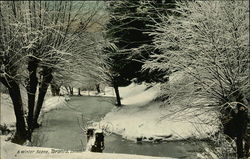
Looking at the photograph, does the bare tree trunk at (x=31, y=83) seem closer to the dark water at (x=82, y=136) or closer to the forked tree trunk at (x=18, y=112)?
the forked tree trunk at (x=18, y=112)

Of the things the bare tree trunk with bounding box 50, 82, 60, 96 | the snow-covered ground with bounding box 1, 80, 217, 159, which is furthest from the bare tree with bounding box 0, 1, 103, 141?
the snow-covered ground with bounding box 1, 80, 217, 159

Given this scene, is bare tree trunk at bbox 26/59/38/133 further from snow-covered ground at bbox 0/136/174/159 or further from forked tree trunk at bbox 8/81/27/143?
snow-covered ground at bbox 0/136/174/159

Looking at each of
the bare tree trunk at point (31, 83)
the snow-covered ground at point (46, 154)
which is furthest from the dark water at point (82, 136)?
the snow-covered ground at point (46, 154)

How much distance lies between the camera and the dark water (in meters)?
13.8

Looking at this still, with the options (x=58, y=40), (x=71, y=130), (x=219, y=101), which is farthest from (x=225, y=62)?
(x=71, y=130)

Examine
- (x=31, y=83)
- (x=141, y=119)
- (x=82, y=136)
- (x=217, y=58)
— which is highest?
(x=31, y=83)

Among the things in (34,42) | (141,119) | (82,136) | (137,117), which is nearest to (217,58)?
(34,42)

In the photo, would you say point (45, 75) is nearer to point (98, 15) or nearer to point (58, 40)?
point (58, 40)

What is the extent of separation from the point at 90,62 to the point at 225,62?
686 centimetres

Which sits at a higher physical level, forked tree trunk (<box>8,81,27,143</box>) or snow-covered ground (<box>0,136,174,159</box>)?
forked tree trunk (<box>8,81,27,143</box>)

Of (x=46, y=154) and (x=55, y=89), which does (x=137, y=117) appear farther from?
(x=46, y=154)

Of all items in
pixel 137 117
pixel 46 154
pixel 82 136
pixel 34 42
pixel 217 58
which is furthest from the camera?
pixel 137 117

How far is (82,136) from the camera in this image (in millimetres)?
14133

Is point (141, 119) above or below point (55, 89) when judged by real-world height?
below
